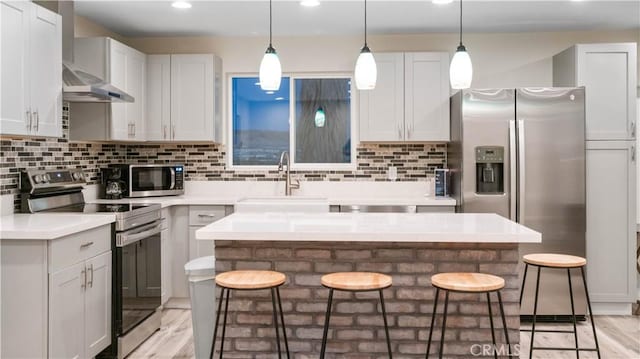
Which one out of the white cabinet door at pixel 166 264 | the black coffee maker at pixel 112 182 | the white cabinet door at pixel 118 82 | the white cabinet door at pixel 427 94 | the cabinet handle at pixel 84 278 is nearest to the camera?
the cabinet handle at pixel 84 278

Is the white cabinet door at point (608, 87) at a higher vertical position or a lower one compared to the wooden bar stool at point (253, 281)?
higher

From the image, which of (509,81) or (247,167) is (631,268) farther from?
(247,167)

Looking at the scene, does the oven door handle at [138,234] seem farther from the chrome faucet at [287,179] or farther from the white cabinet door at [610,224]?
the white cabinet door at [610,224]

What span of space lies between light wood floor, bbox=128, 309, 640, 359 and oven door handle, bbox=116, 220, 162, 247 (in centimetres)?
75

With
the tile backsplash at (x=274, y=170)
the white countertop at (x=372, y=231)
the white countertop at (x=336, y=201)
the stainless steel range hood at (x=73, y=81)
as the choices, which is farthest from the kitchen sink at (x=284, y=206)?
the white countertop at (x=372, y=231)

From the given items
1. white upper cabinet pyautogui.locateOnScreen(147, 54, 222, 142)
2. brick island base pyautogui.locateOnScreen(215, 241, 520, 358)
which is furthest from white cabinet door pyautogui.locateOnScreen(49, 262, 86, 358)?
white upper cabinet pyautogui.locateOnScreen(147, 54, 222, 142)

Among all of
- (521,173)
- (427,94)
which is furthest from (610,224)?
(427,94)

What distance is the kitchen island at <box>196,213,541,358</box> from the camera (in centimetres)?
266

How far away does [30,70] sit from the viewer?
3.04 m

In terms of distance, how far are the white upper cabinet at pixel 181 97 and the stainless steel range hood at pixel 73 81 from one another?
91cm

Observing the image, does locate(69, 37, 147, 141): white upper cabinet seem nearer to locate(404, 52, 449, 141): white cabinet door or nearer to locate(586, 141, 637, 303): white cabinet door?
locate(404, 52, 449, 141): white cabinet door

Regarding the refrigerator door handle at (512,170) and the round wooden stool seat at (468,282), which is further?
the refrigerator door handle at (512,170)

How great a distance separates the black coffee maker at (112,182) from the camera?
4449 mm

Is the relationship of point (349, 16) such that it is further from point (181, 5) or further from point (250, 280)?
point (250, 280)
